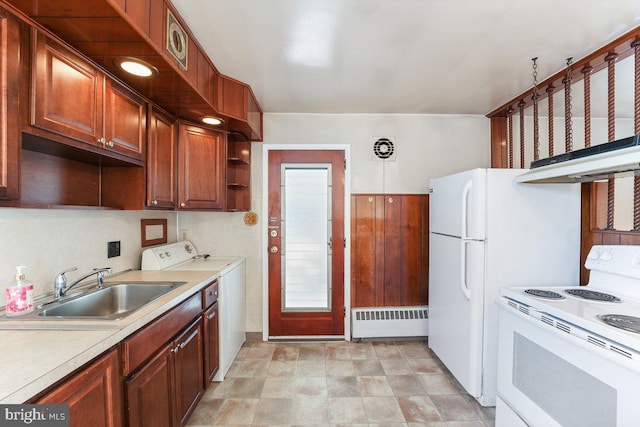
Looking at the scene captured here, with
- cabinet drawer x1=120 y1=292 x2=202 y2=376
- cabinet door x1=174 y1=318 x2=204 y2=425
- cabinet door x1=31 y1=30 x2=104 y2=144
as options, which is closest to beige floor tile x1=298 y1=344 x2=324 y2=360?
cabinet door x1=174 y1=318 x2=204 y2=425

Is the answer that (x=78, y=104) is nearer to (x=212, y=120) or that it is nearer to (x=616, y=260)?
(x=212, y=120)

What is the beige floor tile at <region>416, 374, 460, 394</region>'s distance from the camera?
216 cm

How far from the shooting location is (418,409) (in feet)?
6.43

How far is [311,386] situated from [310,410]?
0.86ft

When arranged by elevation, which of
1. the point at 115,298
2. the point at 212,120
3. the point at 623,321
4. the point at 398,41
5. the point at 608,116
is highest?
the point at 398,41

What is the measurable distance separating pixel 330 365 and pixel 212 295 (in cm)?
122

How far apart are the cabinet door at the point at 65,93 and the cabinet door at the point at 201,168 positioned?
2.65ft

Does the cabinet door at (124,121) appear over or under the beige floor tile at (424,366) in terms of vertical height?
over

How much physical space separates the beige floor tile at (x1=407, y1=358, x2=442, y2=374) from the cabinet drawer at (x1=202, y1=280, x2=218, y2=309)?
1.78 m

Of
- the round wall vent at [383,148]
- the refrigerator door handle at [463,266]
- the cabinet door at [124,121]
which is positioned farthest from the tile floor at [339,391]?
the round wall vent at [383,148]

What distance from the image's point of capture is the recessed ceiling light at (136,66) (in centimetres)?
139

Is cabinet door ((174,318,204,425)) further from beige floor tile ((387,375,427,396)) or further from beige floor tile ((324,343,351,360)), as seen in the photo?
beige floor tile ((387,375,427,396))

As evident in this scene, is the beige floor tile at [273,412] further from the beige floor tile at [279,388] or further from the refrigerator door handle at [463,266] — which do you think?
the refrigerator door handle at [463,266]

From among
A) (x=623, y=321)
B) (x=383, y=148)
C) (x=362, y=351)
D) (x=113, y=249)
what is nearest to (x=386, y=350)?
(x=362, y=351)
